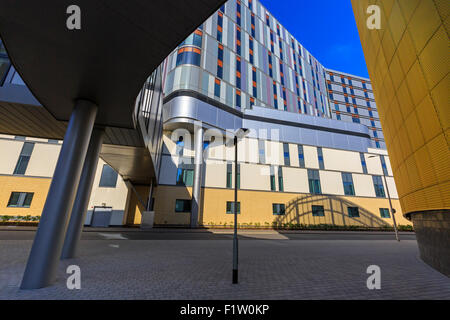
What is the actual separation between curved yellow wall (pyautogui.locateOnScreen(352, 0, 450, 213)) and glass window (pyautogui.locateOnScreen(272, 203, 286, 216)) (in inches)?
823

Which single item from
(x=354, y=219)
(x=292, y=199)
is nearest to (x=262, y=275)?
(x=292, y=199)

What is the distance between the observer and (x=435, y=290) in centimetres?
482

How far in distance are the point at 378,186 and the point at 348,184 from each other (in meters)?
6.16

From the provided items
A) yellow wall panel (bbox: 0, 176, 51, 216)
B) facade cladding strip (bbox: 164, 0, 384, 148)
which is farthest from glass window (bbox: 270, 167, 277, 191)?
yellow wall panel (bbox: 0, 176, 51, 216)

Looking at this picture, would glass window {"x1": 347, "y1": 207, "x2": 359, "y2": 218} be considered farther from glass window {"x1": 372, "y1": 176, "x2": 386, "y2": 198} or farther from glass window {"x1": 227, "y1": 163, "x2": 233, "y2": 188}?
glass window {"x1": 227, "y1": 163, "x2": 233, "y2": 188}

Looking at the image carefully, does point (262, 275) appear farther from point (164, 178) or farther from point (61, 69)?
point (164, 178)

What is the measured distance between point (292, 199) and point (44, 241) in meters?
29.6

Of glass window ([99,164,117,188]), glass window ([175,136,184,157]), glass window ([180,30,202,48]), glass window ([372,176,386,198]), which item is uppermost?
glass window ([180,30,202,48])

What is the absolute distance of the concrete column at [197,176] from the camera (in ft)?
81.4

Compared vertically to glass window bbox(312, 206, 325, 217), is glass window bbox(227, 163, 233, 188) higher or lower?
higher

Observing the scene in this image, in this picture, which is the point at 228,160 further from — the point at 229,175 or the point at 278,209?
the point at 278,209

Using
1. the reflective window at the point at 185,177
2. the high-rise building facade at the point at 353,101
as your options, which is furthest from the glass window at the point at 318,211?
the high-rise building facade at the point at 353,101

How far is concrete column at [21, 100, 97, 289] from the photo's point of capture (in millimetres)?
4645

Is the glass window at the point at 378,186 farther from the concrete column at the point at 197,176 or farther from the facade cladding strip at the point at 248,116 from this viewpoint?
the concrete column at the point at 197,176
